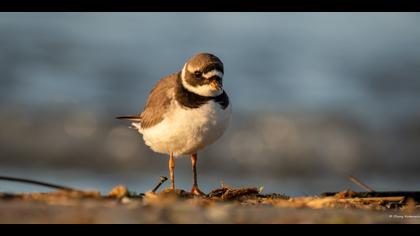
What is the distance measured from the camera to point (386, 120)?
1369 cm

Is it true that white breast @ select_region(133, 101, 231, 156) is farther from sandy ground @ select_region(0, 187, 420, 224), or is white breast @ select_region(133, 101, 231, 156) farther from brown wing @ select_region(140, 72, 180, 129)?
sandy ground @ select_region(0, 187, 420, 224)

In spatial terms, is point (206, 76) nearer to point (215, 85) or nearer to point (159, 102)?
point (215, 85)

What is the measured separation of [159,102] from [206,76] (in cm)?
63

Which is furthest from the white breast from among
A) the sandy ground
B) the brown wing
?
the sandy ground

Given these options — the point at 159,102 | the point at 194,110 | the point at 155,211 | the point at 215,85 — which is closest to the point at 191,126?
the point at 194,110

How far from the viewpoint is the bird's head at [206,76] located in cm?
633

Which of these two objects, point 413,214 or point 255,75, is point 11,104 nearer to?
point 255,75

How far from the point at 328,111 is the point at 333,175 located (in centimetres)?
241

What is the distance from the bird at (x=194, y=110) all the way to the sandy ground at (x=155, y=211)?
4.79 feet

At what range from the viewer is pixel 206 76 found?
6.33 meters

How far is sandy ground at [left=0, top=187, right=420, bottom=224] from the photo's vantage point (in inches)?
134
